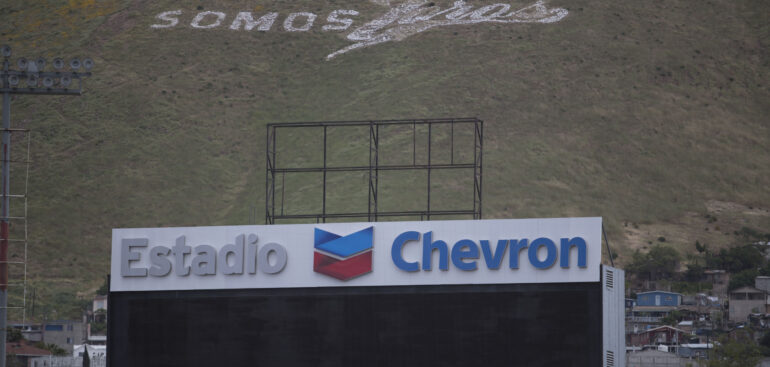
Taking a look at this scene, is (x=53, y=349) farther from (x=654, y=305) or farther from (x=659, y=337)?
(x=654, y=305)

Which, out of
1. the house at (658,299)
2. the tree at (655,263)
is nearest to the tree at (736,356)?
the tree at (655,263)

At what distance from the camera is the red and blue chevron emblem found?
3781cm

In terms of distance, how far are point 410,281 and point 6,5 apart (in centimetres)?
12899

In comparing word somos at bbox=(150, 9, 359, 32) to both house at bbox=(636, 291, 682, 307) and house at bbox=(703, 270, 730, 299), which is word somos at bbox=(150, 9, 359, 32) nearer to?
house at bbox=(636, 291, 682, 307)

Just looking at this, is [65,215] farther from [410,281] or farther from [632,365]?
[410,281]

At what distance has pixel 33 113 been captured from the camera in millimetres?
130000

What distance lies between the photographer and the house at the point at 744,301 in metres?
108

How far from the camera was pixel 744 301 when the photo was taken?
10862 cm

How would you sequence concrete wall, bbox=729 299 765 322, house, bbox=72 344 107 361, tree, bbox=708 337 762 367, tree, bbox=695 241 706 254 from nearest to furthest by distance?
tree, bbox=708 337 762 367
house, bbox=72 344 107 361
concrete wall, bbox=729 299 765 322
tree, bbox=695 241 706 254

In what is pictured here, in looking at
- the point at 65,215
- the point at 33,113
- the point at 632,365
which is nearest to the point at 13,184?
the point at 65,215

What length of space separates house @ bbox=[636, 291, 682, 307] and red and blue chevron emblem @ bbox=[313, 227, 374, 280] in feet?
257

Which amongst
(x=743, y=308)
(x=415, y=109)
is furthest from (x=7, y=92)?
(x=415, y=109)

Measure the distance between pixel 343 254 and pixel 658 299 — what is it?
264 feet

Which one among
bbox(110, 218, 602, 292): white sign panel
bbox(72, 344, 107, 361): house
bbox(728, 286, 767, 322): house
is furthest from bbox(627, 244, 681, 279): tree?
bbox(110, 218, 602, 292): white sign panel
